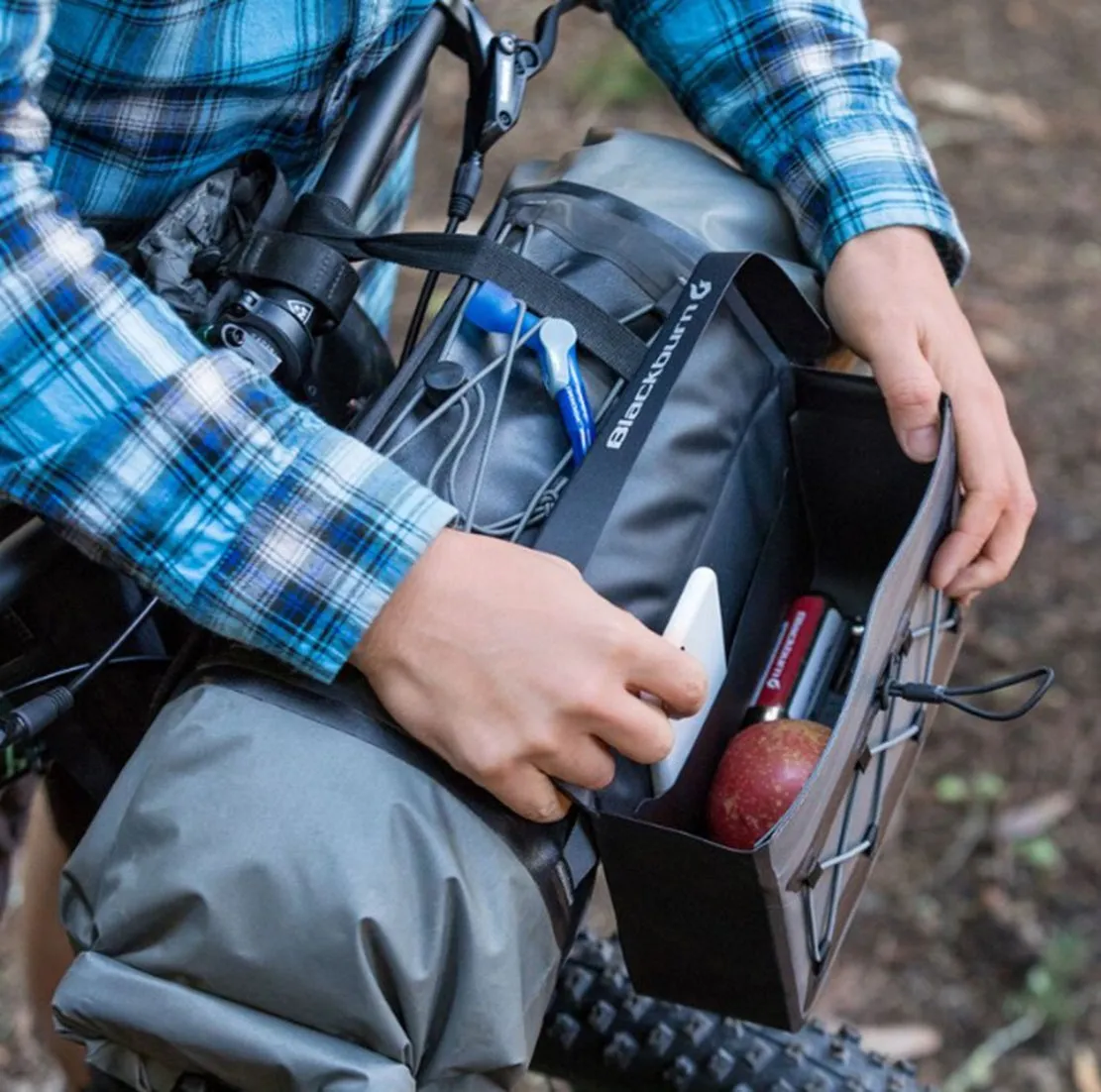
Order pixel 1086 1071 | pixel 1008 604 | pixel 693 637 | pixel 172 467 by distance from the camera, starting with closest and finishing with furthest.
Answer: pixel 172 467
pixel 693 637
pixel 1086 1071
pixel 1008 604

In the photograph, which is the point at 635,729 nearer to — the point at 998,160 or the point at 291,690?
the point at 291,690

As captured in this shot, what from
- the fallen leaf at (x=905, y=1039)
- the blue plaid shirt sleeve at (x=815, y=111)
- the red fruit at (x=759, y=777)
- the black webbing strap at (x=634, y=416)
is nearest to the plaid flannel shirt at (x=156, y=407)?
the black webbing strap at (x=634, y=416)

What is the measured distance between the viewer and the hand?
3.66 feet

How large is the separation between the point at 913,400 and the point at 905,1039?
1.11 metres

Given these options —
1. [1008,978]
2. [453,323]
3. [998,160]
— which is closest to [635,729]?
[453,323]

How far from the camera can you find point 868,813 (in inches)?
42.2

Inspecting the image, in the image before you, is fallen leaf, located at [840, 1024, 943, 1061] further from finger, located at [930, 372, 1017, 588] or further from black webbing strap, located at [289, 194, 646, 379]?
black webbing strap, located at [289, 194, 646, 379]

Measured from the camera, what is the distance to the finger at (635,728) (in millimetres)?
867

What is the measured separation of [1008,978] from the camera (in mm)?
1970

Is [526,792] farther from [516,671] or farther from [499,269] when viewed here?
[499,269]

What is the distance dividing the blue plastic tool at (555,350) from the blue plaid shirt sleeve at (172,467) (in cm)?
17

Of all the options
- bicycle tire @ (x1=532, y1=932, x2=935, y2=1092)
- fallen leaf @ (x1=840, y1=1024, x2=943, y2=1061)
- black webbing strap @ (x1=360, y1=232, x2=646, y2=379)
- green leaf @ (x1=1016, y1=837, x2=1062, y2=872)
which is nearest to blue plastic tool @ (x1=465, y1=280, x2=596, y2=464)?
black webbing strap @ (x1=360, y1=232, x2=646, y2=379)

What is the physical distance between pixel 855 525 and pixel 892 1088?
0.44 meters

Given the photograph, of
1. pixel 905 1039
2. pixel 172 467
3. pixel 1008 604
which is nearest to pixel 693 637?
pixel 172 467
